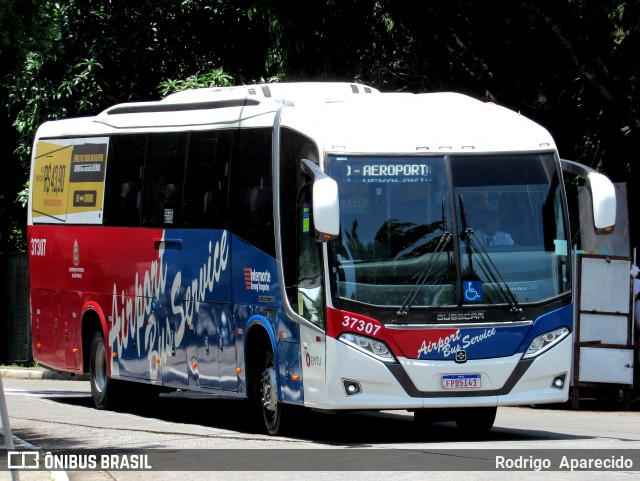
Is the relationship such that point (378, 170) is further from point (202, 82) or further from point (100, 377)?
point (202, 82)

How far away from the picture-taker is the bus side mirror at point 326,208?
40.2 ft

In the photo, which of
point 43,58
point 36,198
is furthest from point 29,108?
point 36,198

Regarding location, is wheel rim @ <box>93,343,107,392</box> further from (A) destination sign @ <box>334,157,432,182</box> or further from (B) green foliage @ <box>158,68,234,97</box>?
(B) green foliage @ <box>158,68,234,97</box>

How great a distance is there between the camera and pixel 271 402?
14.2 m

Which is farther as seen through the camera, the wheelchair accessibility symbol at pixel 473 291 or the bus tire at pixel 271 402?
the bus tire at pixel 271 402

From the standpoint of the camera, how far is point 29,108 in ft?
89.8

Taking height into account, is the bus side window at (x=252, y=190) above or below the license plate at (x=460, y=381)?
above

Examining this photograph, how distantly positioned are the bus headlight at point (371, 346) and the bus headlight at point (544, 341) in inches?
55.4

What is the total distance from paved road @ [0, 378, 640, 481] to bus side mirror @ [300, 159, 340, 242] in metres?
2.03

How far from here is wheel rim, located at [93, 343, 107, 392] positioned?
61.6 ft

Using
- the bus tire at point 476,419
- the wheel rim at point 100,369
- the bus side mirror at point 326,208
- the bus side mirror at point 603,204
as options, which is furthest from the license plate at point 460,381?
the wheel rim at point 100,369

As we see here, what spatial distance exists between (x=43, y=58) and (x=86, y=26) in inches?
68.7

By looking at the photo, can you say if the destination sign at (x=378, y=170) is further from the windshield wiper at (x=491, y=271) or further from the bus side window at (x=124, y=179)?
the bus side window at (x=124, y=179)

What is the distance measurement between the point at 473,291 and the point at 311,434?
2.60m
